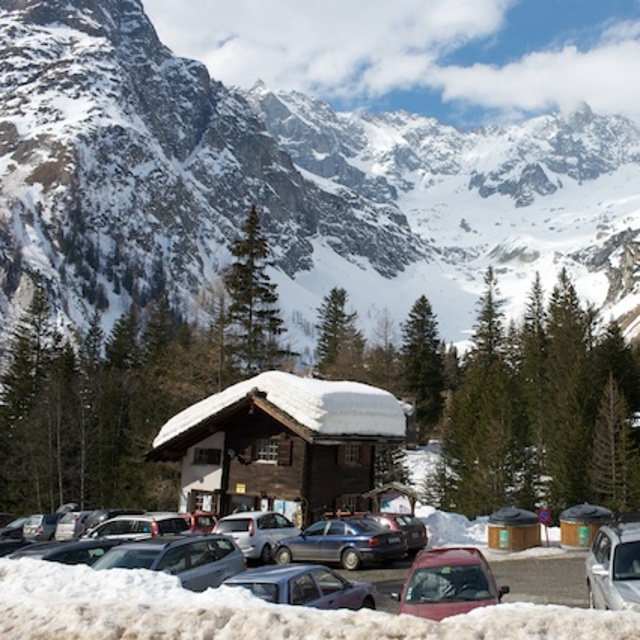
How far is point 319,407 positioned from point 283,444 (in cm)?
294

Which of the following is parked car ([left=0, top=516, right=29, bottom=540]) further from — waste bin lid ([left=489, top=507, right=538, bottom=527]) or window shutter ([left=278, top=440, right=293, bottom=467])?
waste bin lid ([left=489, top=507, right=538, bottom=527])

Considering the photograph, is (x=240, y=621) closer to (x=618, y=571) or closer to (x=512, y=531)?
(x=618, y=571)

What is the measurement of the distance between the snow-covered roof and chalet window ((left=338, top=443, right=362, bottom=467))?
73.5 inches

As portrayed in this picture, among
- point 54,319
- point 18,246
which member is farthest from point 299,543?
point 18,246

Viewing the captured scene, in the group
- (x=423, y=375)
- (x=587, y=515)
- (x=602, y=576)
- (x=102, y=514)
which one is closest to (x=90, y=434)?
(x=102, y=514)

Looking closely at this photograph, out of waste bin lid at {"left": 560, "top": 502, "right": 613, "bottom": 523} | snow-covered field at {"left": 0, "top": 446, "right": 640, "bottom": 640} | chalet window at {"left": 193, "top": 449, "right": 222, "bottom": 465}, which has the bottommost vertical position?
snow-covered field at {"left": 0, "top": 446, "right": 640, "bottom": 640}

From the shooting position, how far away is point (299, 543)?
2303 centimetres

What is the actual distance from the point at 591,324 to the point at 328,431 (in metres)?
41.5

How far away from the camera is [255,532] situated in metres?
24.1

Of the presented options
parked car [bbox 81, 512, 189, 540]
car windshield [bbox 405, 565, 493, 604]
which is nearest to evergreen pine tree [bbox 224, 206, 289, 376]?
parked car [bbox 81, 512, 189, 540]

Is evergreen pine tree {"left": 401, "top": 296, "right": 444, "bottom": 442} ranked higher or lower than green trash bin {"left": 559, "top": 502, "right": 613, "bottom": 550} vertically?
higher

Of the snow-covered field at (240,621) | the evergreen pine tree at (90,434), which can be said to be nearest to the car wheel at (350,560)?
the snow-covered field at (240,621)

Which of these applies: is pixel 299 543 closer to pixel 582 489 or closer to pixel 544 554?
pixel 544 554

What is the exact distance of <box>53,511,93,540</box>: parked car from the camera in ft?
113
